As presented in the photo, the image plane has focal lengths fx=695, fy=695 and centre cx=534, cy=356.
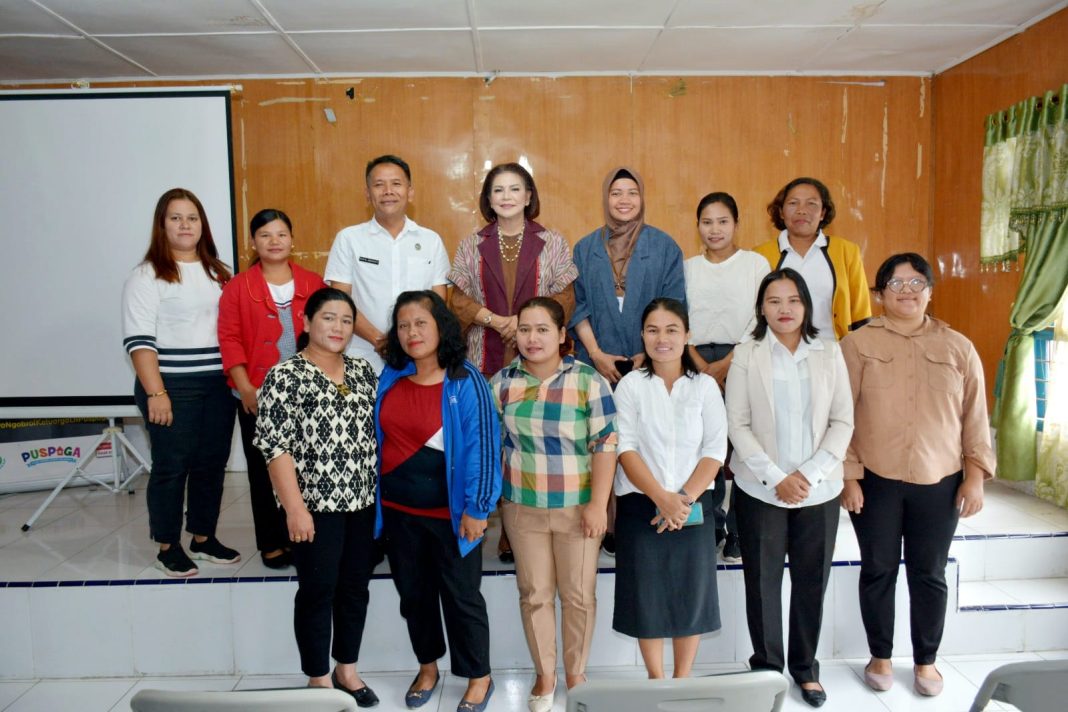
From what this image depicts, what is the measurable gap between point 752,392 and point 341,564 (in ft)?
4.69

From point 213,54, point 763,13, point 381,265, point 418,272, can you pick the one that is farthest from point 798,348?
point 213,54

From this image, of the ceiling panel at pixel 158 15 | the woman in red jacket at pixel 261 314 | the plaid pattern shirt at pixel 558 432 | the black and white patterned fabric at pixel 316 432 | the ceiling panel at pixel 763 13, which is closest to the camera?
the black and white patterned fabric at pixel 316 432

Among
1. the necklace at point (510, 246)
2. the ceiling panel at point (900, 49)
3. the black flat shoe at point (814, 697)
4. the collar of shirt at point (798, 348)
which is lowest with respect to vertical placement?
the black flat shoe at point (814, 697)

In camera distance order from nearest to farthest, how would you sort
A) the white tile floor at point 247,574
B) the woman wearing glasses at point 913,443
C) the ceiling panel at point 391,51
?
1. the woman wearing glasses at point 913,443
2. the white tile floor at point 247,574
3. the ceiling panel at point 391,51

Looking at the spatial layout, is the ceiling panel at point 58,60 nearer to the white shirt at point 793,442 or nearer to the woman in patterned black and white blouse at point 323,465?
the woman in patterned black and white blouse at point 323,465

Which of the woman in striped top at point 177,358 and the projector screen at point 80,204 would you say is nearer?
the woman in striped top at point 177,358

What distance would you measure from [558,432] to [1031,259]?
291 centimetres

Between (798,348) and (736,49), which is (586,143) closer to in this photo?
(736,49)

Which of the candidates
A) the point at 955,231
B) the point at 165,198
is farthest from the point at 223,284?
the point at 955,231

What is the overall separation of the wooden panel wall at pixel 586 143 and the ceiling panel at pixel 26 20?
1090 mm

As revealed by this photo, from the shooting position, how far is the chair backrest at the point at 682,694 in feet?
3.93

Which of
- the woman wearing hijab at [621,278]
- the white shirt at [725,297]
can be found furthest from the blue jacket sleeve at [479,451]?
the white shirt at [725,297]

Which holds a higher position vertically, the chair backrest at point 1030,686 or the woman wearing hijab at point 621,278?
the woman wearing hijab at point 621,278

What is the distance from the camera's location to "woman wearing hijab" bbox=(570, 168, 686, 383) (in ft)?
8.75
